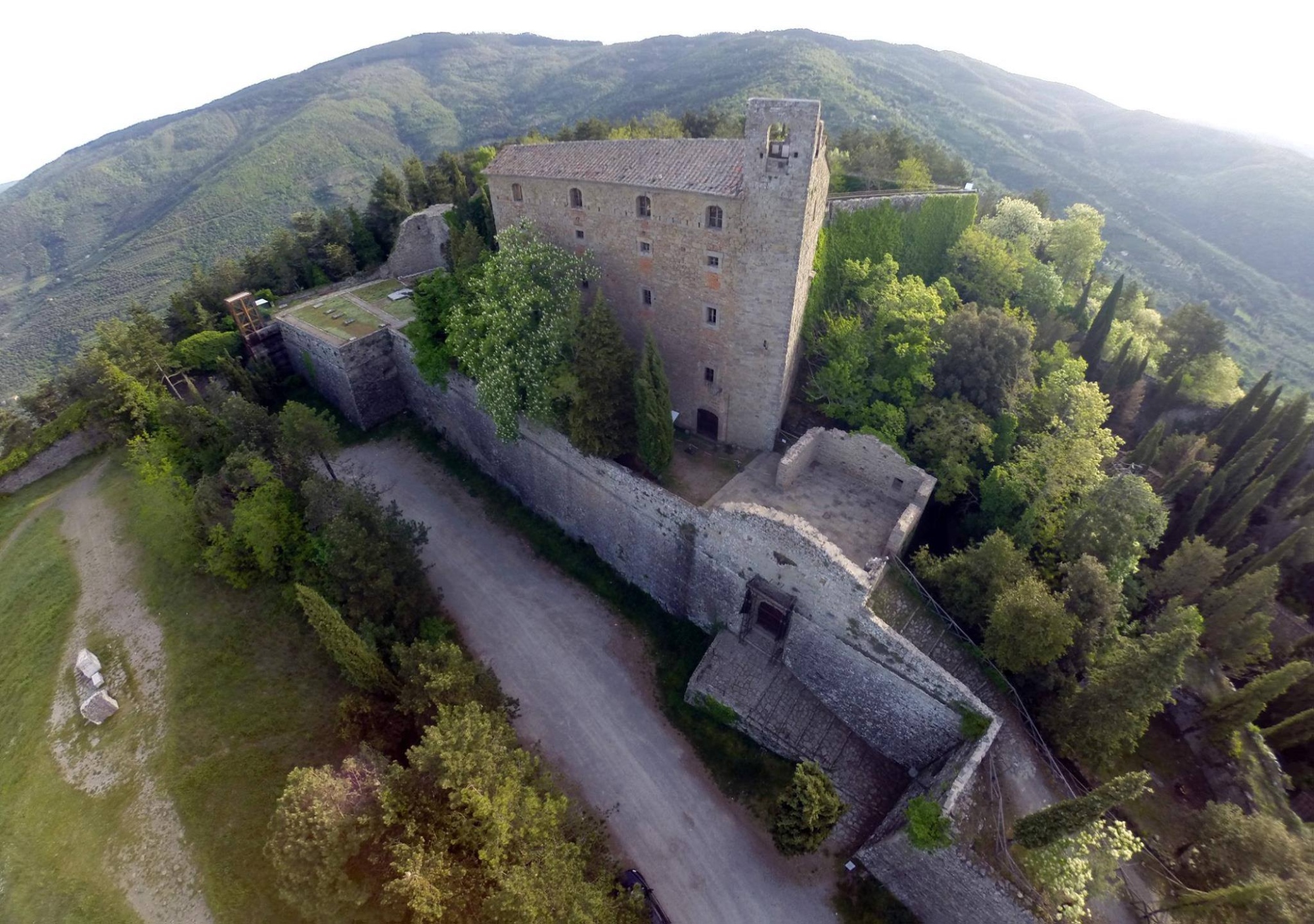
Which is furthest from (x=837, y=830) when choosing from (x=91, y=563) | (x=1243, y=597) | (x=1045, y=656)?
(x=91, y=563)

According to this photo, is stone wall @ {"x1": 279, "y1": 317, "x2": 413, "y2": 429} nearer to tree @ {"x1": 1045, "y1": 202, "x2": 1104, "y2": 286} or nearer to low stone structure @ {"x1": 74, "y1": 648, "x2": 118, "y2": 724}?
low stone structure @ {"x1": 74, "y1": 648, "x2": 118, "y2": 724}

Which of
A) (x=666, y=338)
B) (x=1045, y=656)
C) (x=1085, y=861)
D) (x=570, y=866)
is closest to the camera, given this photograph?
(x=1085, y=861)

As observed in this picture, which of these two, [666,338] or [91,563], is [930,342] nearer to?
[666,338]

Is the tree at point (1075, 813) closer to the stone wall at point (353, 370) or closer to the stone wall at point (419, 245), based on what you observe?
the stone wall at point (353, 370)

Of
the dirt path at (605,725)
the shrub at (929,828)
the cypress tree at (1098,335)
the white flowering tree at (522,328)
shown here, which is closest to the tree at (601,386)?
the white flowering tree at (522,328)

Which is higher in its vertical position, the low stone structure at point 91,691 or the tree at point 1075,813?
the tree at point 1075,813

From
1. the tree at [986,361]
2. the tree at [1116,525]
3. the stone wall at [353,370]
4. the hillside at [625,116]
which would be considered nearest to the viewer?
the tree at [1116,525]
